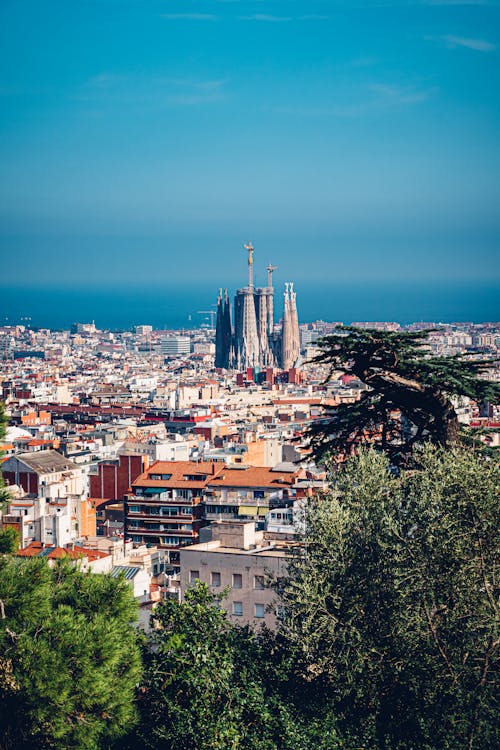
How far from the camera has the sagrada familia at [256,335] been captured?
154 meters

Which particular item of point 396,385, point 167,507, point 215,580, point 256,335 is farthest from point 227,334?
point 396,385

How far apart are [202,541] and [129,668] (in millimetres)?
11757

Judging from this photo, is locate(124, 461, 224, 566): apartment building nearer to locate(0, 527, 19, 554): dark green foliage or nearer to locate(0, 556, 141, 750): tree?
locate(0, 527, 19, 554): dark green foliage

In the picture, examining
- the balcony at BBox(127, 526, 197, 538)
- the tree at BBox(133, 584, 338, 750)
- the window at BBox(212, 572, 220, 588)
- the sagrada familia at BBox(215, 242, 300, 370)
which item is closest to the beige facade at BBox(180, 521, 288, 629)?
the window at BBox(212, 572, 220, 588)

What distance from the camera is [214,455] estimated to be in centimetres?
4712

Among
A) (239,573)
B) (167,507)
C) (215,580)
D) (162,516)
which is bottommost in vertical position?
(215,580)

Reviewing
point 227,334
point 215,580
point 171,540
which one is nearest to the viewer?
point 215,580

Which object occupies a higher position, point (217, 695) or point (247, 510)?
point (247, 510)

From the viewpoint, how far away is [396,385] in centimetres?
1379

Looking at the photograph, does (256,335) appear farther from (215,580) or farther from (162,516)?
(215,580)

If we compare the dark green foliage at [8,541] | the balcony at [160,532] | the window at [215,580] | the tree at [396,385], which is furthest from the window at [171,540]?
the dark green foliage at [8,541]

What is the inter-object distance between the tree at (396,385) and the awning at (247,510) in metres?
19.6

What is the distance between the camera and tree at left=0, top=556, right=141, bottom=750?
36.0 ft

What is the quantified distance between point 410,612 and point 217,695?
192 centimetres
